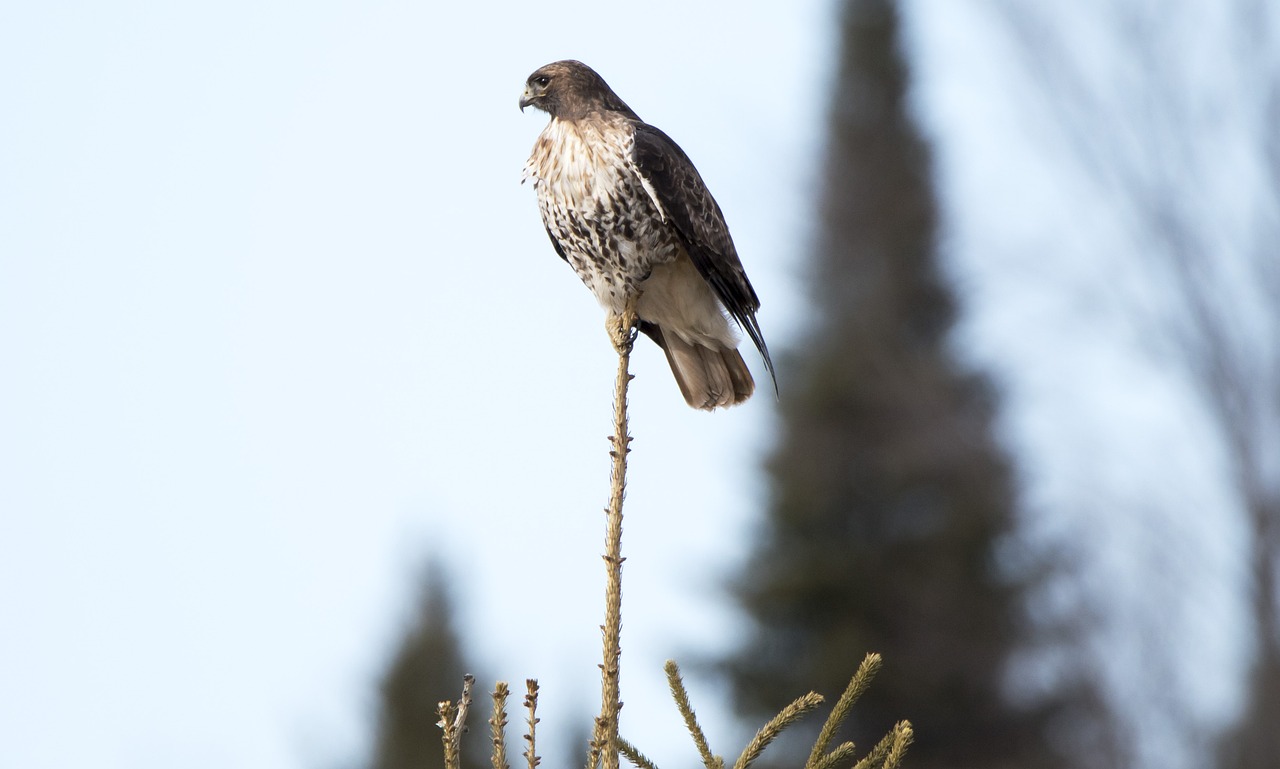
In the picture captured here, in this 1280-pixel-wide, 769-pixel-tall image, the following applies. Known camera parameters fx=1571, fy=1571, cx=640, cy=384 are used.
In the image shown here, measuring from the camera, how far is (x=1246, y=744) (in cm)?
1162

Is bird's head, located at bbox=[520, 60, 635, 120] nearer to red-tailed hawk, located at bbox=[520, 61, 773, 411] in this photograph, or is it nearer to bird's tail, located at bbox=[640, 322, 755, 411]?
red-tailed hawk, located at bbox=[520, 61, 773, 411]

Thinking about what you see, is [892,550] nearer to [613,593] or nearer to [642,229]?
[642,229]

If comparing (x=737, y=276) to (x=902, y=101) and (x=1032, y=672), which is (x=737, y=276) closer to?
(x=1032, y=672)

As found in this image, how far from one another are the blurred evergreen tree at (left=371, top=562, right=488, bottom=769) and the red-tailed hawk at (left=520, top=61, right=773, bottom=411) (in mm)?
5096

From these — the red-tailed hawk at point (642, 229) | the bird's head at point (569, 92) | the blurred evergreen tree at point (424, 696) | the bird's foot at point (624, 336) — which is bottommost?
the blurred evergreen tree at point (424, 696)

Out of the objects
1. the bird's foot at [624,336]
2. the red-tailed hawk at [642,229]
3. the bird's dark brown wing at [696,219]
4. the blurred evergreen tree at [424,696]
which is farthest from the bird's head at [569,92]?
the blurred evergreen tree at [424,696]

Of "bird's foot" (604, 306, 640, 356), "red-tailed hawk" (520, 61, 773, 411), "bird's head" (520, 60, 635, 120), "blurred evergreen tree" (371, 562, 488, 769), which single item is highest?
"bird's head" (520, 60, 635, 120)

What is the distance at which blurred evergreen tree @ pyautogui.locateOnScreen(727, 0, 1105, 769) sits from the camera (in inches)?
618

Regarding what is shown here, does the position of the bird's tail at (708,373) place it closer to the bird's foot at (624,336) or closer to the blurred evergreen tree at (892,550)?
the bird's foot at (624,336)

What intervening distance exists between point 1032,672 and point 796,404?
3.80 meters

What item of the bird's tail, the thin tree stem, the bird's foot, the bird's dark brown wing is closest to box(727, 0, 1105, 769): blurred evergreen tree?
the bird's tail

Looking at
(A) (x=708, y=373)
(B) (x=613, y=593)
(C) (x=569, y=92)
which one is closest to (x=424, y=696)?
(A) (x=708, y=373)

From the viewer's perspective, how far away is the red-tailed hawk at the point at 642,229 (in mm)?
5387

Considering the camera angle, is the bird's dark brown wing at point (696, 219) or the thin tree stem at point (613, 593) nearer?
the thin tree stem at point (613, 593)
